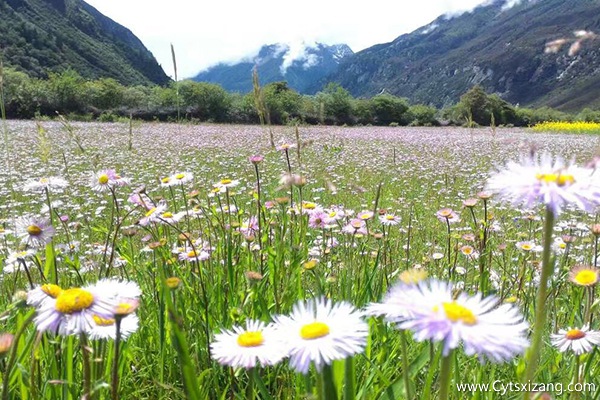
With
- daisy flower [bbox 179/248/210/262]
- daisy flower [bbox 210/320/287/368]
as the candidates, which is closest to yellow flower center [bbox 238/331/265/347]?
daisy flower [bbox 210/320/287/368]

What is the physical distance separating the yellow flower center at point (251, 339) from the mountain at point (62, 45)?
261 feet

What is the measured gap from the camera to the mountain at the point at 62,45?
8462cm

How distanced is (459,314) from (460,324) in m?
0.02

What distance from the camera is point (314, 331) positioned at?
2.08 feet

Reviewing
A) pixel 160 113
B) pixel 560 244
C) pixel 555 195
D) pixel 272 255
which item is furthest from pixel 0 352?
pixel 160 113

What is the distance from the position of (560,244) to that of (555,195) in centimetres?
230

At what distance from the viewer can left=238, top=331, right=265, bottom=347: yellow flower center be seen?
2.52ft

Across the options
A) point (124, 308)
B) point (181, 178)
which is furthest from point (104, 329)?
point (181, 178)

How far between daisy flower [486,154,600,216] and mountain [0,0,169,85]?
79815 millimetres

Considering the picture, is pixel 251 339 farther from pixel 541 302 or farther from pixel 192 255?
pixel 192 255

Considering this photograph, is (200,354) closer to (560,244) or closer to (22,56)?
(560,244)

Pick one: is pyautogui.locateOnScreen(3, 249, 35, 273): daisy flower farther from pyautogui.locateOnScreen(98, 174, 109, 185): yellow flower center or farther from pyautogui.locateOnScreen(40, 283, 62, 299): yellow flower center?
pyautogui.locateOnScreen(40, 283, 62, 299): yellow flower center

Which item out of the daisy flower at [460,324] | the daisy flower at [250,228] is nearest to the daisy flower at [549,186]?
the daisy flower at [460,324]

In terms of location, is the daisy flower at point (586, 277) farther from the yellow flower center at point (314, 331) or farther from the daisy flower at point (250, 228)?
the daisy flower at point (250, 228)
